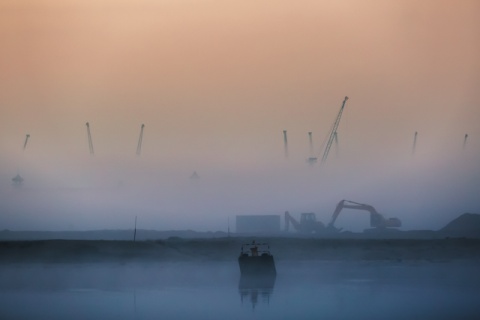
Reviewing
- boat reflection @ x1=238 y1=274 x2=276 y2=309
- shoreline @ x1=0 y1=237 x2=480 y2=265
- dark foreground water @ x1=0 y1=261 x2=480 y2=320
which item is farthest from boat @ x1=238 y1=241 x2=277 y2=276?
shoreline @ x1=0 y1=237 x2=480 y2=265

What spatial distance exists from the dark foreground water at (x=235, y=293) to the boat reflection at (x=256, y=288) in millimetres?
85

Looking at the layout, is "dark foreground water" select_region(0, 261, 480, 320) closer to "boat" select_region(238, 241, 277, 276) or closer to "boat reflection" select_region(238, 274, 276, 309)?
"boat reflection" select_region(238, 274, 276, 309)

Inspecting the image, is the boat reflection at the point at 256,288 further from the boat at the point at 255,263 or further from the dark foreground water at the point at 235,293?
the boat at the point at 255,263

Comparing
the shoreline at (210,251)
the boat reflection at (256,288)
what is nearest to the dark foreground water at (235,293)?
the boat reflection at (256,288)

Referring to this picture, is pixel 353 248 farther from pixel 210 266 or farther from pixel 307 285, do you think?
pixel 307 285

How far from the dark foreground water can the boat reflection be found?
0.09 metres

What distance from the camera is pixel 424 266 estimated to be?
12262 cm

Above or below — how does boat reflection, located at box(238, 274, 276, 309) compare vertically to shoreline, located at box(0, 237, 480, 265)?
below

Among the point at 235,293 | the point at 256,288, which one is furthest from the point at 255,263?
the point at 235,293

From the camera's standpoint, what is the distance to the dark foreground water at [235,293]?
2515 inches

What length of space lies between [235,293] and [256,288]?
436 centimetres

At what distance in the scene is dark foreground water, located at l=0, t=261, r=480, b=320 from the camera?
63869 mm

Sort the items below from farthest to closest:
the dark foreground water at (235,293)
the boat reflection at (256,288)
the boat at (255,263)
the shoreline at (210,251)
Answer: the shoreline at (210,251) < the boat at (255,263) < the boat reflection at (256,288) < the dark foreground water at (235,293)

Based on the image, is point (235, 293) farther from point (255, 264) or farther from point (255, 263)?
point (255, 264)
